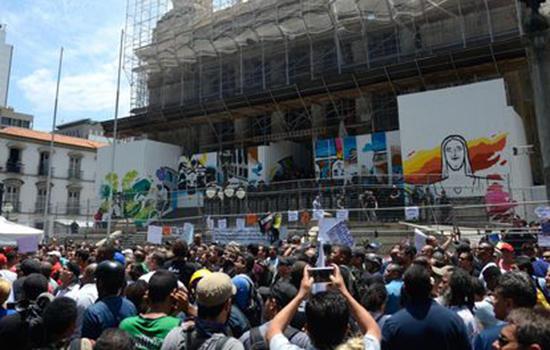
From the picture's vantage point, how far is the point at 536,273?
6.41 meters

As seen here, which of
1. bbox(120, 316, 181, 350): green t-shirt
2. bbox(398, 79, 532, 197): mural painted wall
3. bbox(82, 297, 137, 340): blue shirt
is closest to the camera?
bbox(120, 316, 181, 350): green t-shirt

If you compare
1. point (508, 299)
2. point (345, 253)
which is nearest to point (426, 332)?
point (508, 299)

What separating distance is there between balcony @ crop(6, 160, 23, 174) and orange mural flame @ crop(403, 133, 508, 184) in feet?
120

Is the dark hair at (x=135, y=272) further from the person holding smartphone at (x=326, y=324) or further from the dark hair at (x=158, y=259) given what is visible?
the person holding smartphone at (x=326, y=324)

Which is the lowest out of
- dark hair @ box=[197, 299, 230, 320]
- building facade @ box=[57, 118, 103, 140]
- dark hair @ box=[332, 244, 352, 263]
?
dark hair @ box=[197, 299, 230, 320]

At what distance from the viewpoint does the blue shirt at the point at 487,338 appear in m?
3.02

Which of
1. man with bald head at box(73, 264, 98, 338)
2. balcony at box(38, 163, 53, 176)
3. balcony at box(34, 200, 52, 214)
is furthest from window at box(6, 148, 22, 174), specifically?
man with bald head at box(73, 264, 98, 338)

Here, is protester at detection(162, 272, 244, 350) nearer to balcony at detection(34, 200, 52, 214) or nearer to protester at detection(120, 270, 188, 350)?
protester at detection(120, 270, 188, 350)

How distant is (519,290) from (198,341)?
7.87ft

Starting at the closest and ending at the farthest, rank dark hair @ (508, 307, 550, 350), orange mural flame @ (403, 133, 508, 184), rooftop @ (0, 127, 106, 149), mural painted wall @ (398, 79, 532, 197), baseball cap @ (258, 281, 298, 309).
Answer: dark hair @ (508, 307, 550, 350) < baseball cap @ (258, 281, 298, 309) < mural painted wall @ (398, 79, 532, 197) < orange mural flame @ (403, 133, 508, 184) < rooftop @ (0, 127, 106, 149)

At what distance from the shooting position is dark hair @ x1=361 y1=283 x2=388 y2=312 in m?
3.99

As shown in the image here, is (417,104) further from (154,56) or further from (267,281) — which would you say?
(154,56)

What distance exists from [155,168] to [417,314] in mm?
31244

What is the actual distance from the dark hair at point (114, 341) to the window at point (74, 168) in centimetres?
4673
